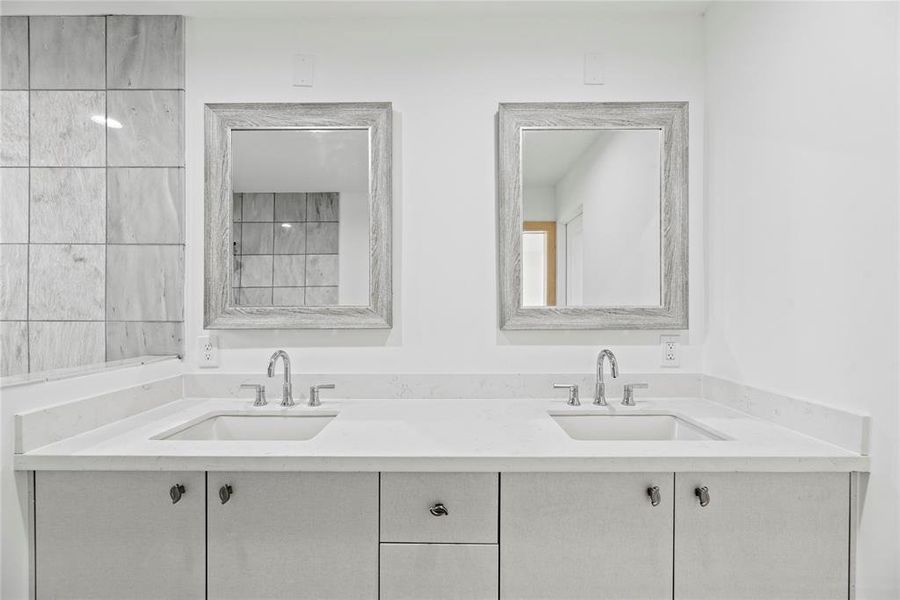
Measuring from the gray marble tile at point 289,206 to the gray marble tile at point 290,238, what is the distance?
1.2 inches

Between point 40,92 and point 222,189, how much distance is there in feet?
2.48

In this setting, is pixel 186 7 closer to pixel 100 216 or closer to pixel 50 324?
pixel 100 216

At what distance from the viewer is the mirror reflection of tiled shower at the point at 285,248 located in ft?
5.92

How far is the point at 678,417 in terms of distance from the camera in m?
1.63

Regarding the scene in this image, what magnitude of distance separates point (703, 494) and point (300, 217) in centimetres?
154

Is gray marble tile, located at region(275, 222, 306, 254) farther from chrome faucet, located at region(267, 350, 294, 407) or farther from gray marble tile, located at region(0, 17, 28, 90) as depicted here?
gray marble tile, located at region(0, 17, 28, 90)

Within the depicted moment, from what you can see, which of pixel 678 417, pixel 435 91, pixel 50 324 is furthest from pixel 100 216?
pixel 678 417

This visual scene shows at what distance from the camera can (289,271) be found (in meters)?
1.82

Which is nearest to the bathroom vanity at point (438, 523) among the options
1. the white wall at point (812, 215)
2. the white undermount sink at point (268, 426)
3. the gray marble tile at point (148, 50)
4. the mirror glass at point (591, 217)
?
the white wall at point (812, 215)

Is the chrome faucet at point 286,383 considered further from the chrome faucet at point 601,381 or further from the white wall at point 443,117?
the chrome faucet at point 601,381

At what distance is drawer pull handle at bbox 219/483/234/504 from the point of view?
3.85ft

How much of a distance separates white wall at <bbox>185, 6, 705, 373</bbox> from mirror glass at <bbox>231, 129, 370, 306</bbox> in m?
0.14

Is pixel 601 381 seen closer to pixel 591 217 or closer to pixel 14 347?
pixel 591 217

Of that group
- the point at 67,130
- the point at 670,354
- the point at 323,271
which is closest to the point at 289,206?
the point at 323,271
